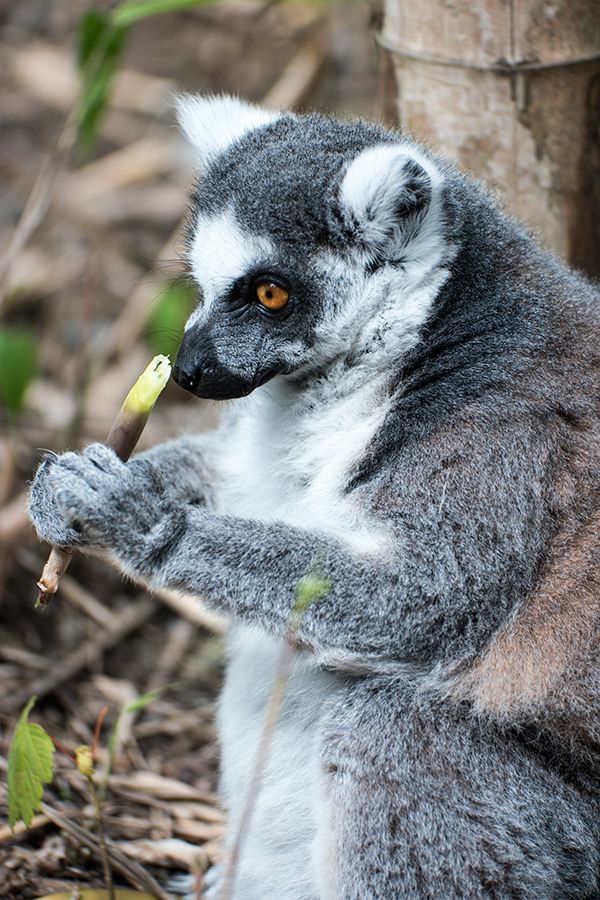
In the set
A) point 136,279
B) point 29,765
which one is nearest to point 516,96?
point 136,279

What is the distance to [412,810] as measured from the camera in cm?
301

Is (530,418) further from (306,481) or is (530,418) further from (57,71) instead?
(57,71)

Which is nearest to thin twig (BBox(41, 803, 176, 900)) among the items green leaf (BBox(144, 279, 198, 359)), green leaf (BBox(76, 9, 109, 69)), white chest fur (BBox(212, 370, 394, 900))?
white chest fur (BBox(212, 370, 394, 900))

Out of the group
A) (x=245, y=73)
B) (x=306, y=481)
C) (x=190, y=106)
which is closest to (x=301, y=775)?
(x=306, y=481)

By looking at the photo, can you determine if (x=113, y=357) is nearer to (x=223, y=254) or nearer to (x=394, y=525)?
(x=223, y=254)

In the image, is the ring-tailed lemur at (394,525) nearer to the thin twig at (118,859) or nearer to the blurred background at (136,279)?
the thin twig at (118,859)

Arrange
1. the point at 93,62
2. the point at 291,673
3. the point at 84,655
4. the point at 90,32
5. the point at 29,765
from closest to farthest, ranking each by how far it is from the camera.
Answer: the point at 29,765 < the point at 291,673 < the point at 90,32 < the point at 93,62 < the point at 84,655

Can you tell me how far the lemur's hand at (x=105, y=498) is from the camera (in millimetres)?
3111

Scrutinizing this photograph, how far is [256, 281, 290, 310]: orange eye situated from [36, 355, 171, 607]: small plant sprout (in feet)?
1.57

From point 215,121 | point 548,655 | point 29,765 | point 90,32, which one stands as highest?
point 90,32

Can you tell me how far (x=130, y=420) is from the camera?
3148 mm

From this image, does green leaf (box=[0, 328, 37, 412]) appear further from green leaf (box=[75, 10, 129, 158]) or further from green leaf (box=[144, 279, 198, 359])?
green leaf (box=[75, 10, 129, 158])

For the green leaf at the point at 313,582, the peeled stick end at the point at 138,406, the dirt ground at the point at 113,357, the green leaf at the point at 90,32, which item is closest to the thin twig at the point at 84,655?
the dirt ground at the point at 113,357

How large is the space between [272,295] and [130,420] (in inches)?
29.5
